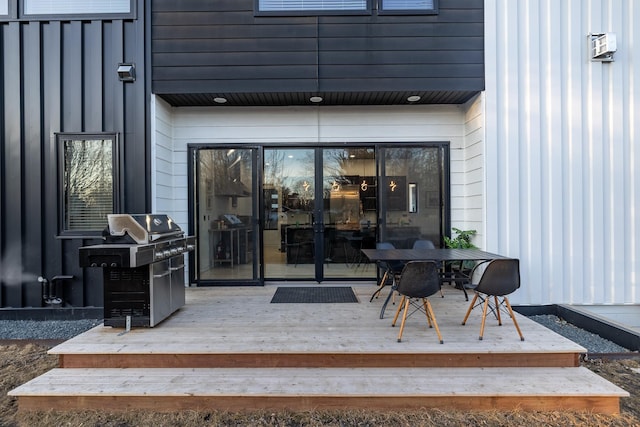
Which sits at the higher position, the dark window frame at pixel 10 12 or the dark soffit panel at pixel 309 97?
the dark window frame at pixel 10 12

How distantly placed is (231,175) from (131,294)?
2363mm

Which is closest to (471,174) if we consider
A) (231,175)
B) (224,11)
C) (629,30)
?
(629,30)

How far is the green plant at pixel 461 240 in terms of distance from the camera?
449 centimetres

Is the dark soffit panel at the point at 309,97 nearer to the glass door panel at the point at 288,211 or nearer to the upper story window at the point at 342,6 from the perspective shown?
the glass door panel at the point at 288,211

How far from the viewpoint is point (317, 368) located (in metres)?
2.67

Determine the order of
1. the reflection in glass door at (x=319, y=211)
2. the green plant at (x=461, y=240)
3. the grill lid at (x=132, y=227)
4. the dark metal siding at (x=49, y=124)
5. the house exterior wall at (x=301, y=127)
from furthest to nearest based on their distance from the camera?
the reflection in glass door at (x=319, y=211) < the house exterior wall at (x=301, y=127) < the green plant at (x=461, y=240) < the dark metal siding at (x=49, y=124) < the grill lid at (x=132, y=227)

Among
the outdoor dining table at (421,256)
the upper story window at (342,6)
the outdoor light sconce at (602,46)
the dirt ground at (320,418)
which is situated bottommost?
the dirt ground at (320,418)

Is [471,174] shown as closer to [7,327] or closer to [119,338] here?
[119,338]

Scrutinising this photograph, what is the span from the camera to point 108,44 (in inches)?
167

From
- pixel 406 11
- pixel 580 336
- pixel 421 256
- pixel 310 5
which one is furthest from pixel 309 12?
pixel 580 336

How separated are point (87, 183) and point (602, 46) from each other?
6918mm

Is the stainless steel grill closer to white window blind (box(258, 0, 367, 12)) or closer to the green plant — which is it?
white window blind (box(258, 0, 367, 12))

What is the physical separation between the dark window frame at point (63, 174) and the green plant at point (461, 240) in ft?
14.9

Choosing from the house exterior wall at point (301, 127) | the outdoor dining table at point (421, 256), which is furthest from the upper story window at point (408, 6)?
the outdoor dining table at point (421, 256)
